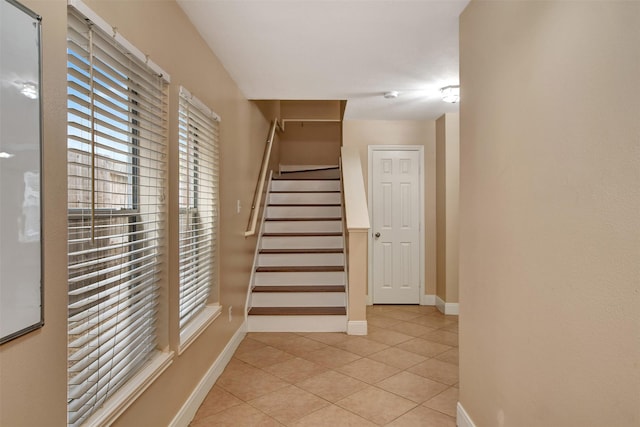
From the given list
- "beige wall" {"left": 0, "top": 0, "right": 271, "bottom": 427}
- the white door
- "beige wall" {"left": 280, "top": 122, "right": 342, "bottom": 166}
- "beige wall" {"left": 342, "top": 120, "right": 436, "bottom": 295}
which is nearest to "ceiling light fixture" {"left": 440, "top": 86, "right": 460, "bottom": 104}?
"beige wall" {"left": 342, "top": 120, "right": 436, "bottom": 295}

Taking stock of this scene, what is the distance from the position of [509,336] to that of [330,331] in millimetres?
2495

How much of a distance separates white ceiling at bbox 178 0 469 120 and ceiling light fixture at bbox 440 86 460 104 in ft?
0.30

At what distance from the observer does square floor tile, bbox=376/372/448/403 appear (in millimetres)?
2568

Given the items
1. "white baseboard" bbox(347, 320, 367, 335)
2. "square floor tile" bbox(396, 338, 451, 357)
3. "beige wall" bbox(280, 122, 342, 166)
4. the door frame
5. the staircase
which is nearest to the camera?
"square floor tile" bbox(396, 338, 451, 357)

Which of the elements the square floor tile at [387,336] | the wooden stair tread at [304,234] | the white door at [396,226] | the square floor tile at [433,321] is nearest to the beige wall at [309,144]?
the white door at [396,226]

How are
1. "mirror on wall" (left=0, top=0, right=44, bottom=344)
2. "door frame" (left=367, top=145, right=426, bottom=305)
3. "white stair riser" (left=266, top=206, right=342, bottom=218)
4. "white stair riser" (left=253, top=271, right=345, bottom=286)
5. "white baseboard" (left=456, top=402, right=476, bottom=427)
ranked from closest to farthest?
1. "mirror on wall" (left=0, top=0, right=44, bottom=344)
2. "white baseboard" (left=456, top=402, right=476, bottom=427)
3. "white stair riser" (left=253, top=271, right=345, bottom=286)
4. "door frame" (left=367, top=145, right=426, bottom=305)
5. "white stair riser" (left=266, top=206, right=342, bottom=218)

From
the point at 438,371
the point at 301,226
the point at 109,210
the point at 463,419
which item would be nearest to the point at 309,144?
the point at 301,226

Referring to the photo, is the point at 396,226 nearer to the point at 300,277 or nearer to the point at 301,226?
the point at 301,226

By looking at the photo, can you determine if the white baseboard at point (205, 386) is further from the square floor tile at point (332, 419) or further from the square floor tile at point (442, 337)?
the square floor tile at point (442, 337)

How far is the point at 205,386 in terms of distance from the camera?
8.28 ft

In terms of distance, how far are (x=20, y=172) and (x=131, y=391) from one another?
3.33 feet

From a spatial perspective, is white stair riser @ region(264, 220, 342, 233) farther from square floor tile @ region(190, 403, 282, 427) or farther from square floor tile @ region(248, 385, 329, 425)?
square floor tile @ region(190, 403, 282, 427)

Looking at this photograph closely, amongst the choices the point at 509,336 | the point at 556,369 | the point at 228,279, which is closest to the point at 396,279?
the point at 228,279

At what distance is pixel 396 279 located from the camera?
4.89 metres
